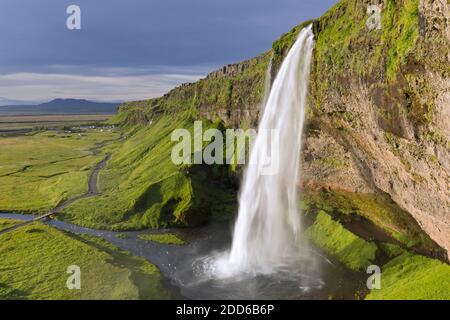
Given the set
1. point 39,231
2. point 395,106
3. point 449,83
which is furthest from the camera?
point 39,231

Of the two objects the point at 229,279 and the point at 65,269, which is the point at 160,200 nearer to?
the point at 65,269

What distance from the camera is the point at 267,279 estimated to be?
38.1 metres

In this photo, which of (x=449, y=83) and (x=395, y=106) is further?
(x=395, y=106)

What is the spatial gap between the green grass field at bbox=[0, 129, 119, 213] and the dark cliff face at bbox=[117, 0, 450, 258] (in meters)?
51.2

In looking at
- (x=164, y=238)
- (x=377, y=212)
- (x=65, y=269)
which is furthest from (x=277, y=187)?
(x=65, y=269)

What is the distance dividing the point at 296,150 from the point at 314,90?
10.3 meters

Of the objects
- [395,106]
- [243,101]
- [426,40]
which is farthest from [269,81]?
[426,40]

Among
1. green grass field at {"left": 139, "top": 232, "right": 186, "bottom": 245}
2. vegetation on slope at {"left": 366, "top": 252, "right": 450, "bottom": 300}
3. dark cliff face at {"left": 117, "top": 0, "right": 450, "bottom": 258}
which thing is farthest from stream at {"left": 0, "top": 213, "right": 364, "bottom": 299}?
dark cliff face at {"left": 117, "top": 0, "right": 450, "bottom": 258}

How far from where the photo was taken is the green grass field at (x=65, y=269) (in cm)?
3684

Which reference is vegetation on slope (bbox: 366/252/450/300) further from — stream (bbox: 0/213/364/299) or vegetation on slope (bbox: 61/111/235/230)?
vegetation on slope (bbox: 61/111/235/230)

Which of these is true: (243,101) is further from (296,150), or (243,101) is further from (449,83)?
(449,83)

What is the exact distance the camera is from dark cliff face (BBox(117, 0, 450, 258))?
26859 mm

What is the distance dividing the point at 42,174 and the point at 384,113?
308 feet

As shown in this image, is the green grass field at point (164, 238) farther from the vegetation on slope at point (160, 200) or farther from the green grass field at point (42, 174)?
the green grass field at point (42, 174)
